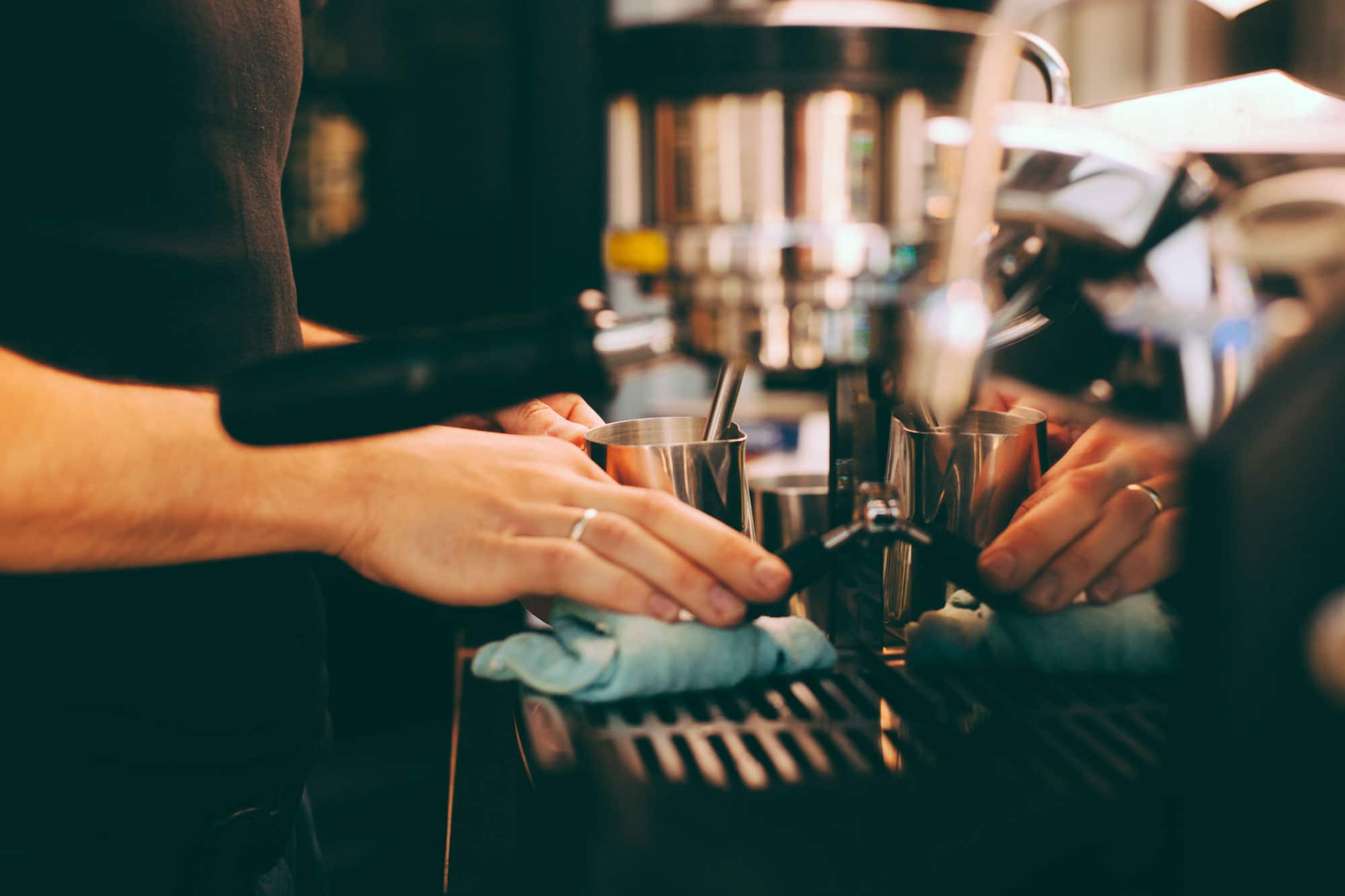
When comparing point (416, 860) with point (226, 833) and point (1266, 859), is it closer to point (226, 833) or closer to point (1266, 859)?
point (226, 833)

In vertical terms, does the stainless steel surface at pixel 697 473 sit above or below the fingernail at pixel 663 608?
above

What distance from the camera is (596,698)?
0.40 m

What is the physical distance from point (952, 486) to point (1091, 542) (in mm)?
68

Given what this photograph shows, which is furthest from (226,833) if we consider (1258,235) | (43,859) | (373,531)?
(1258,235)

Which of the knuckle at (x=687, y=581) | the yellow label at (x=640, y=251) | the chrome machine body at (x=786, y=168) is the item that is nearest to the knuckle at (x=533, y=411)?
the knuckle at (x=687, y=581)

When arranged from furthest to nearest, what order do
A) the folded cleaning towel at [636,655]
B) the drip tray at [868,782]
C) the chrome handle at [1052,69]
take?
1. the chrome handle at [1052,69]
2. the folded cleaning towel at [636,655]
3. the drip tray at [868,782]

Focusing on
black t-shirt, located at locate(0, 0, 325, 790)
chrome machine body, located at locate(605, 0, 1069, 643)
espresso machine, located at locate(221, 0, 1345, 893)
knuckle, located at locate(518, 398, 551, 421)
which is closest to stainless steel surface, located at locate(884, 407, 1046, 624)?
espresso machine, located at locate(221, 0, 1345, 893)

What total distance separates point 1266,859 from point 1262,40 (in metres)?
0.63

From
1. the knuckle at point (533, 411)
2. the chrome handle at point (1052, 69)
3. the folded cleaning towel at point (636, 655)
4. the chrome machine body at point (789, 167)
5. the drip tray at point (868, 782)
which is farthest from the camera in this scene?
the chrome machine body at point (789, 167)

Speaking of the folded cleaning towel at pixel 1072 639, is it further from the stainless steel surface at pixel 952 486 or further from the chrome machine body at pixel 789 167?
the chrome machine body at pixel 789 167

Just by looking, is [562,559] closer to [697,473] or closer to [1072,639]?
[697,473]

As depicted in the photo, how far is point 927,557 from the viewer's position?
44 centimetres

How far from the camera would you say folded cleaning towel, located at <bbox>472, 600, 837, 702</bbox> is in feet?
1.31

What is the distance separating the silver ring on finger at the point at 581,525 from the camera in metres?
0.42
